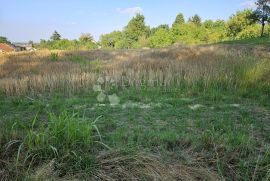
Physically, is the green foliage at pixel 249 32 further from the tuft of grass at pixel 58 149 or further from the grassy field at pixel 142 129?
the tuft of grass at pixel 58 149

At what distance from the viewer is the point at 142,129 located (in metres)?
4.37

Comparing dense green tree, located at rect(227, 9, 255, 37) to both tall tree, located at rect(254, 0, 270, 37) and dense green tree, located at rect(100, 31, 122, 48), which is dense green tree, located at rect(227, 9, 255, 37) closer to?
tall tree, located at rect(254, 0, 270, 37)

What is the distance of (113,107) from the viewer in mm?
5777

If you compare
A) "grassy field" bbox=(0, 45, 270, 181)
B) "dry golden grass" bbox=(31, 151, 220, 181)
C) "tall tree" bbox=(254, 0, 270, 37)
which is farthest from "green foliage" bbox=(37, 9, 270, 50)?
"dry golden grass" bbox=(31, 151, 220, 181)

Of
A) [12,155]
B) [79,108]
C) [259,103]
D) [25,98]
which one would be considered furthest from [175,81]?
[12,155]

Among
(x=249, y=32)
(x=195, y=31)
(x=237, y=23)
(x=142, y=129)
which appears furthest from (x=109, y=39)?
(x=142, y=129)

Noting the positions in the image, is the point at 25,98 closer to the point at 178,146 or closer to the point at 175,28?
the point at 178,146

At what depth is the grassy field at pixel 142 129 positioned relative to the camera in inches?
124

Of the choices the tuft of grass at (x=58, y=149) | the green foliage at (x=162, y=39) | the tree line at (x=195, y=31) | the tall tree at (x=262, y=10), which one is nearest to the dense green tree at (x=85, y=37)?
the tree line at (x=195, y=31)

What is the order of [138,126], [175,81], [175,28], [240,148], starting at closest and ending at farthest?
[240,148], [138,126], [175,81], [175,28]

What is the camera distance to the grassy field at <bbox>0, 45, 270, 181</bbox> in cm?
316

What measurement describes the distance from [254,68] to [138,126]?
442 centimetres

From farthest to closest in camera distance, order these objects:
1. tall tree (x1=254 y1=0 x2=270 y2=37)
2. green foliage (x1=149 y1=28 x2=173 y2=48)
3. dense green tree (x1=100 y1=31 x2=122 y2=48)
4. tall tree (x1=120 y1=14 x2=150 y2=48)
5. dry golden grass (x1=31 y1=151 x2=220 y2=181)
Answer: dense green tree (x1=100 y1=31 x2=122 y2=48)
tall tree (x1=120 y1=14 x2=150 y2=48)
green foliage (x1=149 y1=28 x2=173 y2=48)
tall tree (x1=254 y1=0 x2=270 y2=37)
dry golden grass (x1=31 y1=151 x2=220 y2=181)

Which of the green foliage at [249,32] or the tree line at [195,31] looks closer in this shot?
the tree line at [195,31]
